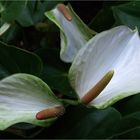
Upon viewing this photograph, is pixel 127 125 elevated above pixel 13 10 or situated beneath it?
situated beneath

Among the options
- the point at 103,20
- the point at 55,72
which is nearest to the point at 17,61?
the point at 55,72

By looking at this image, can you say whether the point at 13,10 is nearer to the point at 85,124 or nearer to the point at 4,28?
the point at 4,28

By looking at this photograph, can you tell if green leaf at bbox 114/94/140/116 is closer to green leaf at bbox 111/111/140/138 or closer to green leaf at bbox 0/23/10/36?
green leaf at bbox 111/111/140/138

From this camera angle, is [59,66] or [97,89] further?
[59,66]

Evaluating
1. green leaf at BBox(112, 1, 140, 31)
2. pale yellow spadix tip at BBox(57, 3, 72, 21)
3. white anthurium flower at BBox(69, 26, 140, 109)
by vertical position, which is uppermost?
pale yellow spadix tip at BBox(57, 3, 72, 21)

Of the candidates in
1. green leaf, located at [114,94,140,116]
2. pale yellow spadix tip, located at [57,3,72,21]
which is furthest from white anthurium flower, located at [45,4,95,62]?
green leaf, located at [114,94,140,116]

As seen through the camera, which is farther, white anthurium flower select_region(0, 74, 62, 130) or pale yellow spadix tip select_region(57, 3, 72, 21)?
pale yellow spadix tip select_region(57, 3, 72, 21)
